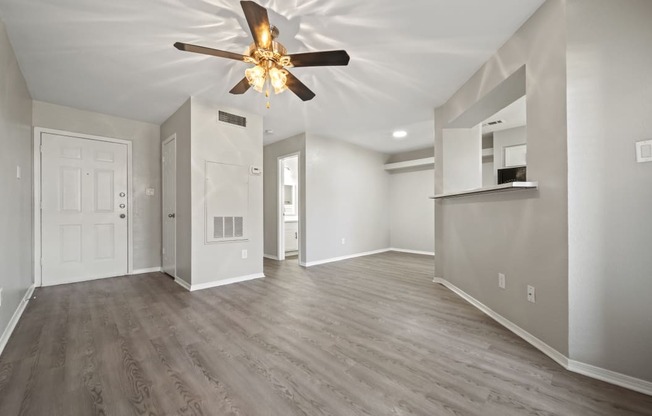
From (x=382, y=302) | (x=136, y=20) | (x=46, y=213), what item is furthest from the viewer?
(x=46, y=213)

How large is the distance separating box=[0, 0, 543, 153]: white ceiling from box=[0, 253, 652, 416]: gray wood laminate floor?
2.44 m

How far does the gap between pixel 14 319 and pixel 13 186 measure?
119 cm

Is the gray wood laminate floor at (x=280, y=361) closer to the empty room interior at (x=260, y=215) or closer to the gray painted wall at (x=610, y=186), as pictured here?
the empty room interior at (x=260, y=215)

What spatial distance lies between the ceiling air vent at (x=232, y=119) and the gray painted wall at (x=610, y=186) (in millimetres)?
3463

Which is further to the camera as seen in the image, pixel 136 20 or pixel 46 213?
pixel 46 213

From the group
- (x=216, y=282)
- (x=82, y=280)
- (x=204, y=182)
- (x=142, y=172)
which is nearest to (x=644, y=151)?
(x=204, y=182)

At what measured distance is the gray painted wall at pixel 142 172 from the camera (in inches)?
153

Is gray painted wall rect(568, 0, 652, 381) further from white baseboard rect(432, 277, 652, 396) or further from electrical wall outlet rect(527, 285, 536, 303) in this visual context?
electrical wall outlet rect(527, 285, 536, 303)

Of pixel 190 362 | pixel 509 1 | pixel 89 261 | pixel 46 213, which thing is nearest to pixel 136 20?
pixel 190 362

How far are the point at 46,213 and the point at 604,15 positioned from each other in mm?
5870

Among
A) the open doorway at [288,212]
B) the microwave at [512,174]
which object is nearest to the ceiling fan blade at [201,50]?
the open doorway at [288,212]

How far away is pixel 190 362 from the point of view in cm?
172

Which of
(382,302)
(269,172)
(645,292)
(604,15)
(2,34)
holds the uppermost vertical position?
(2,34)

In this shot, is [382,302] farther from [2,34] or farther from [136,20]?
[2,34]
